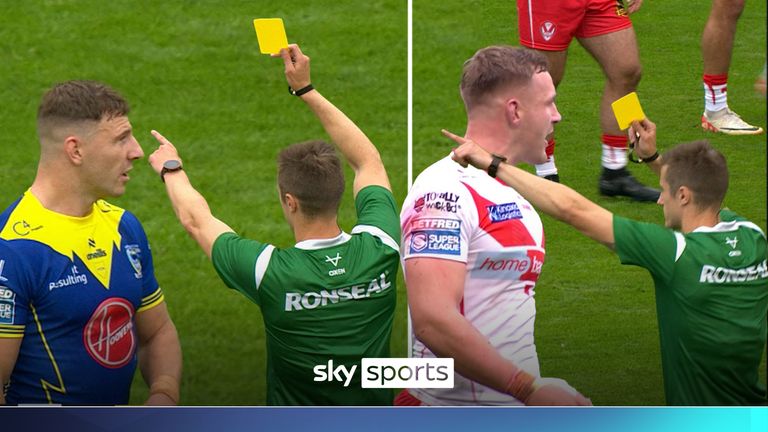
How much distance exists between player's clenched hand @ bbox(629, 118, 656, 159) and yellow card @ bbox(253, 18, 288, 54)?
1028mm

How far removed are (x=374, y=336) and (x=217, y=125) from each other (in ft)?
4.26

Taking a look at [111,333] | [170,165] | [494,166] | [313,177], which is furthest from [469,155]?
[111,333]

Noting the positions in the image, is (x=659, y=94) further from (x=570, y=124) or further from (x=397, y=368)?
(x=397, y=368)

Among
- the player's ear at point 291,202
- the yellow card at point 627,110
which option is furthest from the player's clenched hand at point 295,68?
the yellow card at point 627,110

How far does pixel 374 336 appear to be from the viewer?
3904 millimetres

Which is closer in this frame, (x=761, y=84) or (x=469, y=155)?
(x=469, y=155)

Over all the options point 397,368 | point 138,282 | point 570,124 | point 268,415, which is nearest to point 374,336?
point 397,368

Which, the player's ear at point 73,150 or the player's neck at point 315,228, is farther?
the player's neck at point 315,228

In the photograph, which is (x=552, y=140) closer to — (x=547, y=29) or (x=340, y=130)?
(x=547, y=29)

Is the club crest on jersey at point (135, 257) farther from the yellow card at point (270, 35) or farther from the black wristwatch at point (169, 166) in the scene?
the yellow card at point (270, 35)

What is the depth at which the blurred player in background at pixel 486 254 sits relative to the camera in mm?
3770

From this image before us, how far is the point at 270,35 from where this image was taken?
3.89 metres

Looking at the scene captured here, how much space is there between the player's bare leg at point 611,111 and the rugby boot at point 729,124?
0.83ft

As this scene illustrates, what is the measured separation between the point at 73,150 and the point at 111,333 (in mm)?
522
